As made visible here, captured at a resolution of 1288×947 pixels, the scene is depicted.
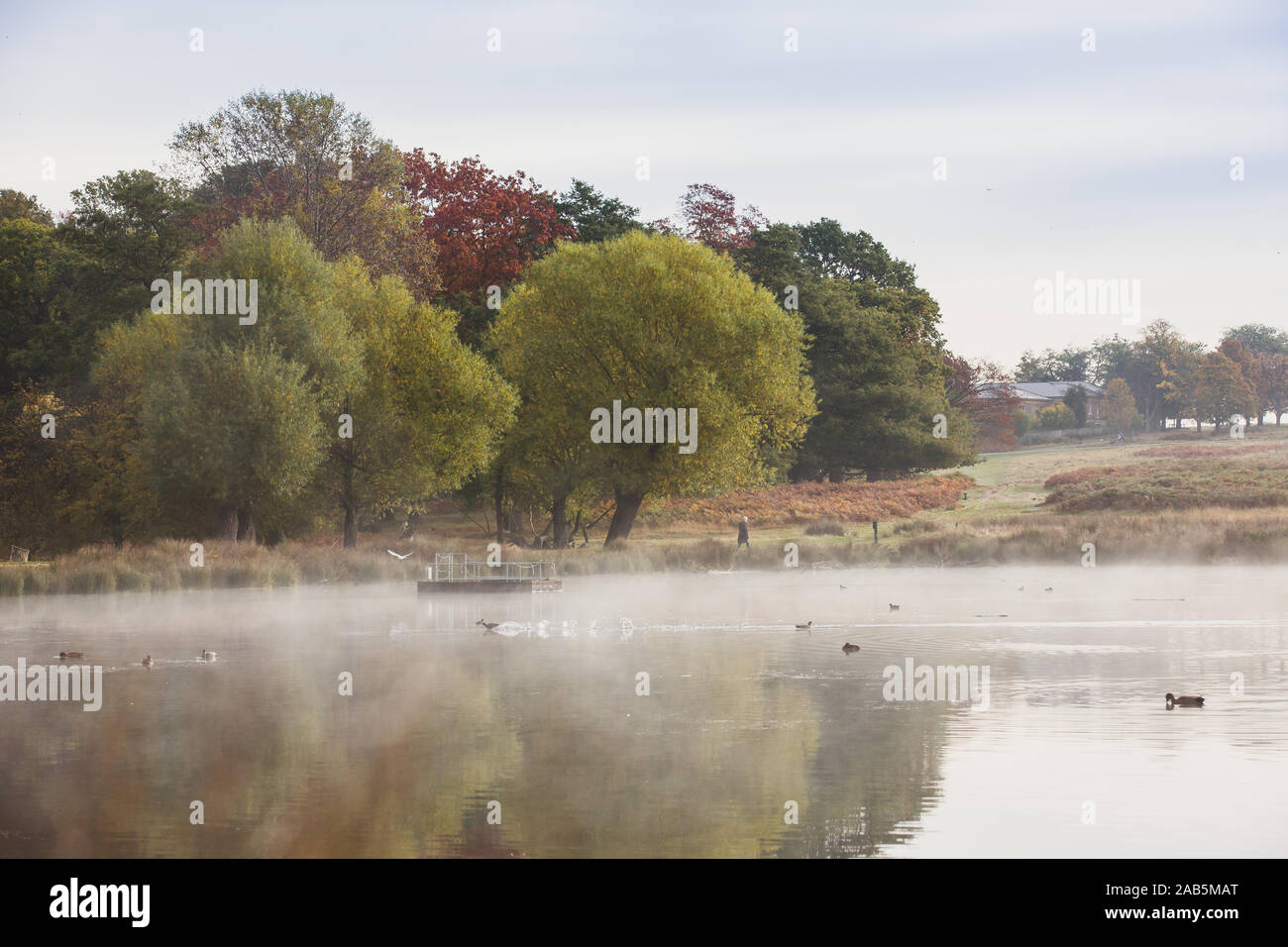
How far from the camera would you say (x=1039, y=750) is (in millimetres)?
16422

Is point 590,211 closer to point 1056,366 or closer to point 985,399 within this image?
point 985,399

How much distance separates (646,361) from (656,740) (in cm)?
4150

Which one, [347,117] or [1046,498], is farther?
[1046,498]

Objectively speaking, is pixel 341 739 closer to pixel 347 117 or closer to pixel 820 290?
pixel 347 117

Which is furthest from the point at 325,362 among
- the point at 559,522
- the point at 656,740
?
the point at 656,740

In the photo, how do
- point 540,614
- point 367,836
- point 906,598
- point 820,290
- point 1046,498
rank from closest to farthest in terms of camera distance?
point 367,836 → point 540,614 → point 906,598 → point 1046,498 → point 820,290

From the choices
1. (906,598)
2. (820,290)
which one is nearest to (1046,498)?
(820,290)

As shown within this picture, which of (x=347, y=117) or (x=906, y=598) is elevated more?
(x=347, y=117)

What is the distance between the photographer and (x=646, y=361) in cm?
5803

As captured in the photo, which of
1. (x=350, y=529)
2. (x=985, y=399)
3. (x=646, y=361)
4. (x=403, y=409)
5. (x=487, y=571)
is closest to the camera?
(x=487, y=571)

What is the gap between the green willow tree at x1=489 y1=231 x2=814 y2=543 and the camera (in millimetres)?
58125

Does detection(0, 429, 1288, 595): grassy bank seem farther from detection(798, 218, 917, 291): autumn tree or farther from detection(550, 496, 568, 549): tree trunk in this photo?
detection(798, 218, 917, 291): autumn tree
